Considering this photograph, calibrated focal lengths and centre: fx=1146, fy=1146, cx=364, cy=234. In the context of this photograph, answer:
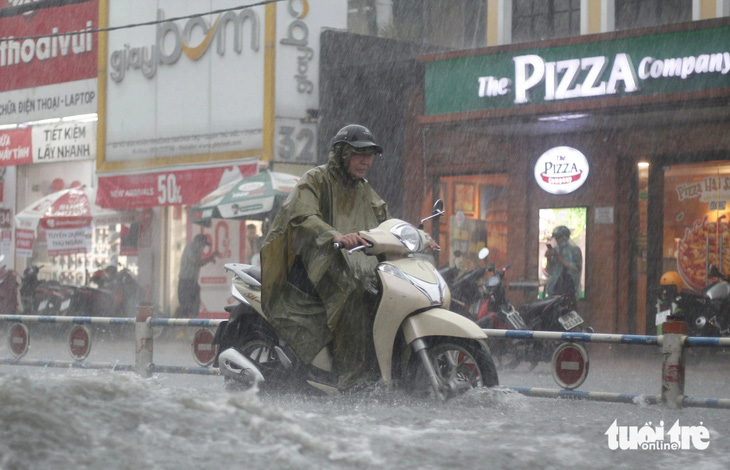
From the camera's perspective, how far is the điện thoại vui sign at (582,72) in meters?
13.9

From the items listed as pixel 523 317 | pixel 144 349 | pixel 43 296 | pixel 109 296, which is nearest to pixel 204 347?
pixel 144 349

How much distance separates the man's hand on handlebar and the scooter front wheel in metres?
0.74

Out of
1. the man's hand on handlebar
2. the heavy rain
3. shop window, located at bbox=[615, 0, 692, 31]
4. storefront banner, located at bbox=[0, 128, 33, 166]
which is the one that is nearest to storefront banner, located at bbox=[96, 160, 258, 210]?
the heavy rain

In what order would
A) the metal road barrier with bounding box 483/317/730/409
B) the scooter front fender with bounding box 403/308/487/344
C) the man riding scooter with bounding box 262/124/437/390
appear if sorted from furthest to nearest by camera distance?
the metal road barrier with bounding box 483/317/730/409, the man riding scooter with bounding box 262/124/437/390, the scooter front fender with bounding box 403/308/487/344

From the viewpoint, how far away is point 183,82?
21.4 m

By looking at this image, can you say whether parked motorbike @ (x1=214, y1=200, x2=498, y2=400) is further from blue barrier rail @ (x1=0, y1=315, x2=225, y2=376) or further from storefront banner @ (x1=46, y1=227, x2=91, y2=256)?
storefront banner @ (x1=46, y1=227, x2=91, y2=256)

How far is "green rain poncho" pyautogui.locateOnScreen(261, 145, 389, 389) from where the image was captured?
23.5 feet

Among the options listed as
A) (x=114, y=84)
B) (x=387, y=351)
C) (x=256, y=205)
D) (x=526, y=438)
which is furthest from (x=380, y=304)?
(x=114, y=84)

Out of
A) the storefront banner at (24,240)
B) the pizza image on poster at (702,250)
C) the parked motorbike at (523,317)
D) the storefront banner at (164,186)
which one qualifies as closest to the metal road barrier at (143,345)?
the parked motorbike at (523,317)

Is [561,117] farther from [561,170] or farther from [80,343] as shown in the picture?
[80,343]

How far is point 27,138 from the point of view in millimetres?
25250

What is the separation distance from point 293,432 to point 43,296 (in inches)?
619

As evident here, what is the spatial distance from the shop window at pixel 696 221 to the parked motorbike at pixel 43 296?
982cm

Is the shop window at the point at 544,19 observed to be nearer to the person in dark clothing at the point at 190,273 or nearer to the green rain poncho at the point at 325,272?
the person in dark clothing at the point at 190,273
